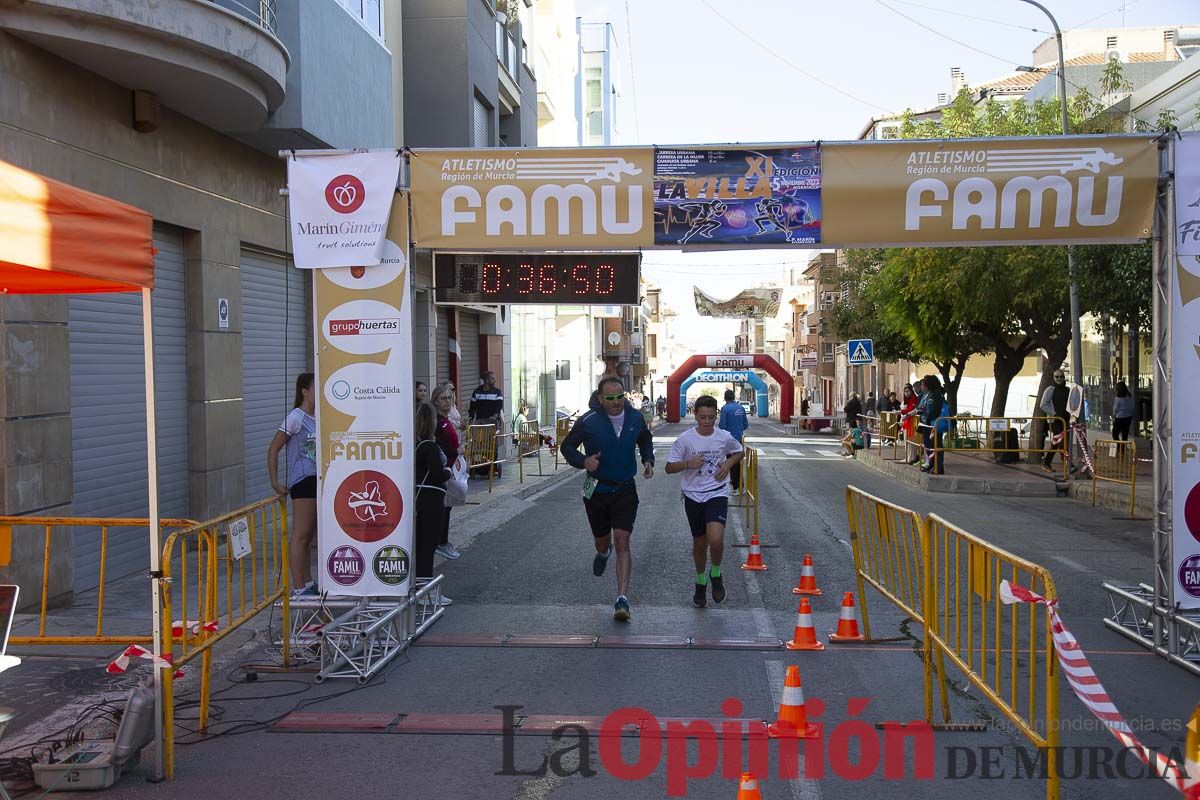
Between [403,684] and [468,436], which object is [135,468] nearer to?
[403,684]

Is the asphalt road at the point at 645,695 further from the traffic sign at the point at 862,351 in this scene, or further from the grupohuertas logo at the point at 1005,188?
the traffic sign at the point at 862,351

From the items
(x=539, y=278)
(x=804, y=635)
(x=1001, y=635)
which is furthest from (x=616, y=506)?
(x=539, y=278)

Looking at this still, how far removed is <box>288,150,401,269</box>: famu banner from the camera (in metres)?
7.61

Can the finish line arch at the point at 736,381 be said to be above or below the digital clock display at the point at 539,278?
below

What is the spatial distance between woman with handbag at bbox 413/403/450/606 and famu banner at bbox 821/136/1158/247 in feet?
12.3

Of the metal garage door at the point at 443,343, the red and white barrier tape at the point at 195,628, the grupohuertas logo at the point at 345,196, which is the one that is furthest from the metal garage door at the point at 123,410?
the metal garage door at the point at 443,343

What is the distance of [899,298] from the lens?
87.5 ft

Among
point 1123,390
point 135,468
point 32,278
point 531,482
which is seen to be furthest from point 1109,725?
point 1123,390

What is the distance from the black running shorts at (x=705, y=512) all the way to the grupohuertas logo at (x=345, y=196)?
3.64 metres

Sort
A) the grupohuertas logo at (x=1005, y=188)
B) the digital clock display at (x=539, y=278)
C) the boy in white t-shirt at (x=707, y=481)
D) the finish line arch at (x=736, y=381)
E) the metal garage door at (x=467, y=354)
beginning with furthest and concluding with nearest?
the finish line arch at (x=736, y=381) < the metal garage door at (x=467, y=354) < the digital clock display at (x=539, y=278) < the boy in white t-shirt at (x=707, y=481) < the grupohuertas logo at (x=1005, y=188)

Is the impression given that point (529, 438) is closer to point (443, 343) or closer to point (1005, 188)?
point (443, 343)

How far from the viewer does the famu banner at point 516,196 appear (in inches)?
309

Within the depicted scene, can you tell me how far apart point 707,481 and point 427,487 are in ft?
8.09

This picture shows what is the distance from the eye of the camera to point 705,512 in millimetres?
8805
